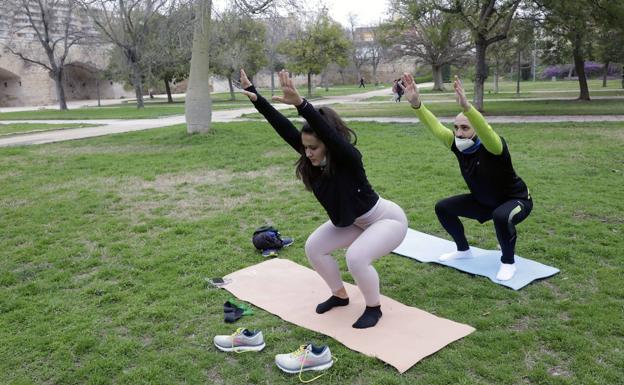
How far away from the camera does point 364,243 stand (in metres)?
3.46

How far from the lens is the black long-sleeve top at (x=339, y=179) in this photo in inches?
128

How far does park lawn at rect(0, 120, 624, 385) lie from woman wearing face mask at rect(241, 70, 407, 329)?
49 cm

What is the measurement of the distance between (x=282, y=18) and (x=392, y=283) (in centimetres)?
1100

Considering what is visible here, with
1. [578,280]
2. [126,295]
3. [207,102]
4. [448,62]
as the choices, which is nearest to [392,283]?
[578,280]

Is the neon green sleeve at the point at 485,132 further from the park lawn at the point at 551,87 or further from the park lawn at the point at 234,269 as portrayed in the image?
the park lawn at the point at 551,87

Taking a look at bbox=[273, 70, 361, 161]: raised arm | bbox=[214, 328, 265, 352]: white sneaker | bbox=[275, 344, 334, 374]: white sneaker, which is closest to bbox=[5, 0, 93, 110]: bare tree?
bbox=[273, 70, 361, 161]: raised arm

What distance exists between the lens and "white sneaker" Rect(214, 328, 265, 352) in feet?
10.9

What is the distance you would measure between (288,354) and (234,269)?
1781mm

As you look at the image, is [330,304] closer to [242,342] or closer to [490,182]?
[242,342]

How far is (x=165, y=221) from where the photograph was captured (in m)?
6.36

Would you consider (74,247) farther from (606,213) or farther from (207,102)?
(207,102)

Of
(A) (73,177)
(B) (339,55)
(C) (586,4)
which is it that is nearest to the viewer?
(A) (73,177)

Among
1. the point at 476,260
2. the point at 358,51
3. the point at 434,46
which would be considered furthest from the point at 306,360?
the point at 358,51

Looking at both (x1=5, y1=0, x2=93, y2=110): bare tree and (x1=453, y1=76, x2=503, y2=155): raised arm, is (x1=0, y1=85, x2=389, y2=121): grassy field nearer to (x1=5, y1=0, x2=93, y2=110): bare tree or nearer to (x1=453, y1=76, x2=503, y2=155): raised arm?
(x1=5, y1=0, x2=93, y2=110): bare tree
